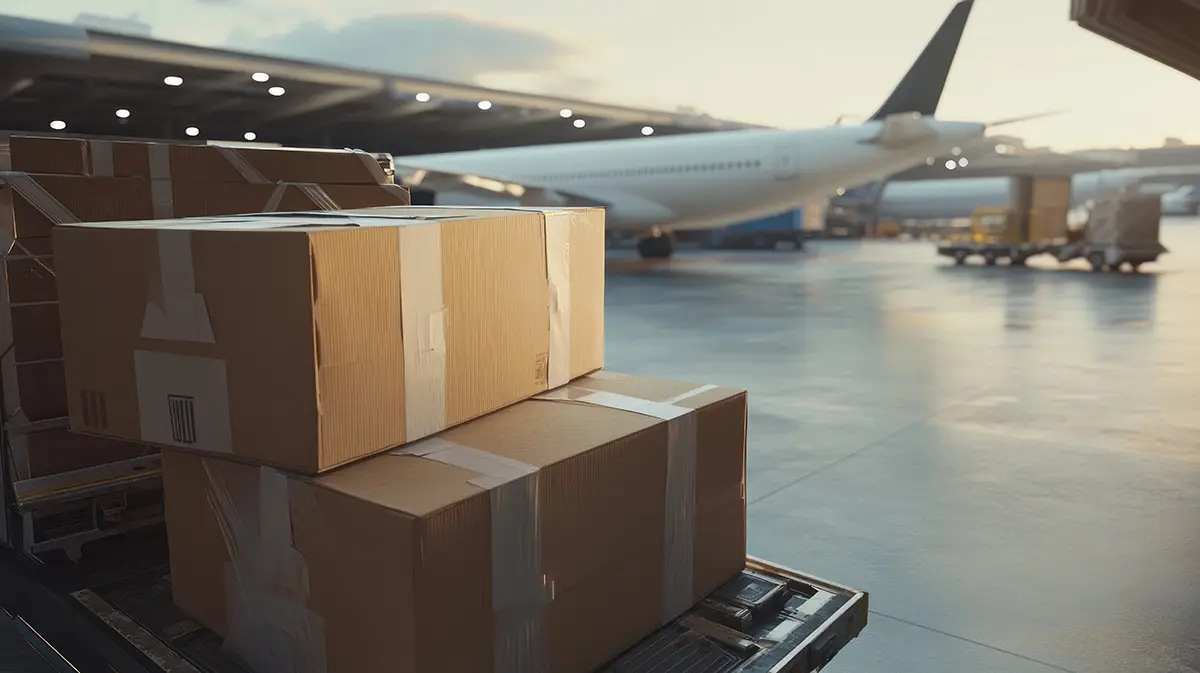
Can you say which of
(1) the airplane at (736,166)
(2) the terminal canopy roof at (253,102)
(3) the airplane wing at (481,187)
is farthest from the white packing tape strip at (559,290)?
(3) the airplane wing at (481,187)

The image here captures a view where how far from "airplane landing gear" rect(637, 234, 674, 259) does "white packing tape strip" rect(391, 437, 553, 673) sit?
828 inches

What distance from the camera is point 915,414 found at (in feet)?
17.7

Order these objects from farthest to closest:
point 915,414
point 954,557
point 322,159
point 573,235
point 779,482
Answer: point 915,414 < point 779,482 < point 954,557 < point 322,159 < point 573,235

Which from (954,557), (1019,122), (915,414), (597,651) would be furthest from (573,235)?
(1019,122)

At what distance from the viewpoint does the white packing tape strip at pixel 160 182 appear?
8.23ft

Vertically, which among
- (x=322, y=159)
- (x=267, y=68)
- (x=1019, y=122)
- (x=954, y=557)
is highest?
(x=267, y=68)

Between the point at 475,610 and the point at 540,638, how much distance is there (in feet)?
0.64

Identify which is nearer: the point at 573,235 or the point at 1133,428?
the point at 573,235

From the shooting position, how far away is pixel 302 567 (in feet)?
5.14

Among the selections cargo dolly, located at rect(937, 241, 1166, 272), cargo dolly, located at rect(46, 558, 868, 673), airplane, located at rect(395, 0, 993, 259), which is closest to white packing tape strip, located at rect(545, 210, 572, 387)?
cargo dolly, located at rect(46, 558, 868, 673)

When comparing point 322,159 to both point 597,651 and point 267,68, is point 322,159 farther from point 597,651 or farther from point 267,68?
point 267,68

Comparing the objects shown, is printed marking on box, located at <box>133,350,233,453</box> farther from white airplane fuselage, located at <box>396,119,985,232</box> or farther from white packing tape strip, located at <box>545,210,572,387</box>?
white airplane fuselage, located at <box>396,119,985,232</box>

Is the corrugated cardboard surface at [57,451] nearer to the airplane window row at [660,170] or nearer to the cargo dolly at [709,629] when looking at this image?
the cargo dolly at [709,629]

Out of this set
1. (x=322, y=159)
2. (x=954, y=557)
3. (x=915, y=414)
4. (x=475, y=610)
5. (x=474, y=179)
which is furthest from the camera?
(x=474, y=179)
